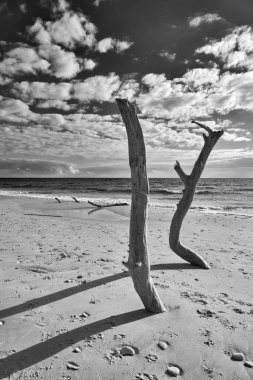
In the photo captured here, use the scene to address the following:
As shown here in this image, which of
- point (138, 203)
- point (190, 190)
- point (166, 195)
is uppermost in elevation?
point (190, 190)

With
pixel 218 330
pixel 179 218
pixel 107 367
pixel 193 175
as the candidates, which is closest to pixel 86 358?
pixel 107 367

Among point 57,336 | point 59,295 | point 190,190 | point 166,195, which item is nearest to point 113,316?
point 57,336

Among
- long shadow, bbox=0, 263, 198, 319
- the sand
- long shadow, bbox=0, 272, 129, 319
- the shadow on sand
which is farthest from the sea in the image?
the shadow on sand

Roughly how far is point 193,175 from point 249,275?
283cm

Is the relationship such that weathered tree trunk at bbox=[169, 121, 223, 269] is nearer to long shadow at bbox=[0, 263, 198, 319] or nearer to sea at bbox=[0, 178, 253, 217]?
long shadow at bbox=[0, 263, 198, 319]

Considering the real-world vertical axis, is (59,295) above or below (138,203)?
below

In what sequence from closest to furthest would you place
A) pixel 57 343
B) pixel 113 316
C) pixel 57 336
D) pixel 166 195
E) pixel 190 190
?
pixel 57 343, pixel 57 336, pixel 113 316, pixel 190 190, pixel 166 195

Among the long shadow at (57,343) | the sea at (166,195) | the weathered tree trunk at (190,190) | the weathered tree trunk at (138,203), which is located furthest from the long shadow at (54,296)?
the sea at (166,195)

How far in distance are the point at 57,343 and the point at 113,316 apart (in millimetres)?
998

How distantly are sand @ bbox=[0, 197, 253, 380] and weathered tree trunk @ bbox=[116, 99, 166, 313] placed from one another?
665 mm

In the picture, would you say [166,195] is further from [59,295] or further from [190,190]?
[59,295]

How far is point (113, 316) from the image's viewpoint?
4.12 meters

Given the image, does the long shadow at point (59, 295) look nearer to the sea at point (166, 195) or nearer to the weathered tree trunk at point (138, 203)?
the weathered tree trunk at point (138, 203)

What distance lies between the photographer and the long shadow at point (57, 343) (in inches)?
119
